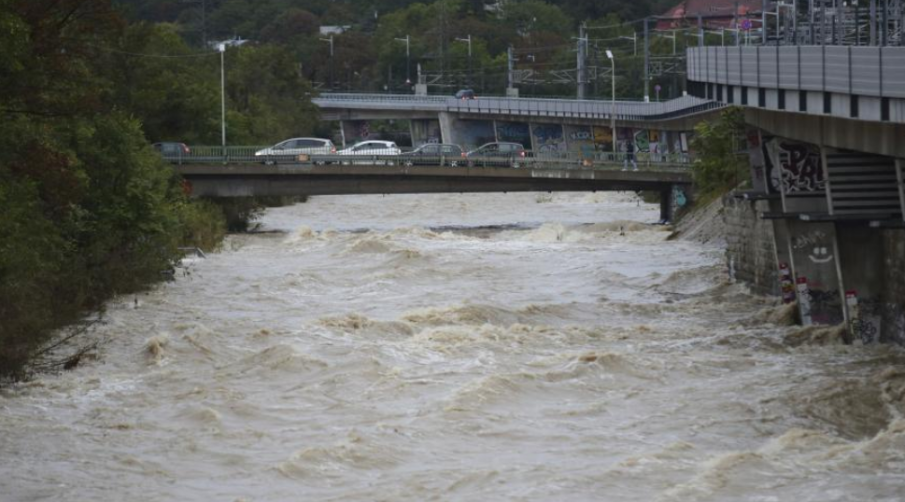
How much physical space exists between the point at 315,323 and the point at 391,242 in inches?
940

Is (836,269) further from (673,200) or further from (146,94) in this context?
(146,94)

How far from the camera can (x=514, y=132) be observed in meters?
128

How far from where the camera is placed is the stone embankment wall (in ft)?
144

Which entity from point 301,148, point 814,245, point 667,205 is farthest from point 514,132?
point 814,245

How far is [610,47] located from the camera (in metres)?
151

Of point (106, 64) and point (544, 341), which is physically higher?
point (106, 64)

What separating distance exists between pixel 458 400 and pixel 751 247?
1919 cm

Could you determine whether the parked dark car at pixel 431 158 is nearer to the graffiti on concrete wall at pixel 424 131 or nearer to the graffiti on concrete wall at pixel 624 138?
the graffiti on concrete wall at pixel 624 138

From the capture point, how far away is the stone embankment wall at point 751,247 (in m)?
43.8

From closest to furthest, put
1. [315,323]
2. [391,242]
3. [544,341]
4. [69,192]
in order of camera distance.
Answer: [69,192] → [544,341] → [315,323] → [391,242]

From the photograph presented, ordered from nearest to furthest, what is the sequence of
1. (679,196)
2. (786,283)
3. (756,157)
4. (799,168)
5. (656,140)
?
(799,168)
(786,283)
(756,157)
(679,196)
(656,140)

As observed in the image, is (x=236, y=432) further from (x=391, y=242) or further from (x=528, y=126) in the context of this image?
(x=528, y=126)

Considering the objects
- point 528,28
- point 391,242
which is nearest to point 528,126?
point 528,28

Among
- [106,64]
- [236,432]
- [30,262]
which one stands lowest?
[236,432]
